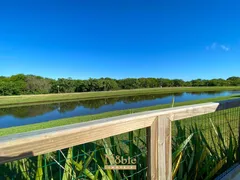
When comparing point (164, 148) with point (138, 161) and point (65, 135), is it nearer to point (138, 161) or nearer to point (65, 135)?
point (138, 161)

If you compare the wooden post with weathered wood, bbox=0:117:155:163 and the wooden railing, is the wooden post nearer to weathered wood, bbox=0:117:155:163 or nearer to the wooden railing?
the wooden railing

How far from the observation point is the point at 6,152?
0.64 m

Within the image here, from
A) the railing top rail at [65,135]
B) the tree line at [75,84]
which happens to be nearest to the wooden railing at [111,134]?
the railing top rail at [65,135]

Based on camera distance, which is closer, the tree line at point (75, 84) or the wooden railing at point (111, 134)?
the wooden railing at point (111, 134)

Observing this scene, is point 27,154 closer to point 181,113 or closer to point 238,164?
point 181,113

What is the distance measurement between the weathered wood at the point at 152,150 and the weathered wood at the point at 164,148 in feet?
0.09

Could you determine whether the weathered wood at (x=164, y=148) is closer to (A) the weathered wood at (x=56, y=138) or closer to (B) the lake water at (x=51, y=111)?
(A) the weathered wood at (x=56, y=138)

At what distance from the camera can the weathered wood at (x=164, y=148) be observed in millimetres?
1165

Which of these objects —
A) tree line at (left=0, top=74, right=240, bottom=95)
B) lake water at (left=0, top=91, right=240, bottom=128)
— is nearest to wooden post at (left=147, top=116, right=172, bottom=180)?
lake water at (left=0, top=91, right=240, bottom=128)

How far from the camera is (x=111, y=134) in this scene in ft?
3.11

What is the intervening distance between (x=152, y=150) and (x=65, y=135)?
1.97ft

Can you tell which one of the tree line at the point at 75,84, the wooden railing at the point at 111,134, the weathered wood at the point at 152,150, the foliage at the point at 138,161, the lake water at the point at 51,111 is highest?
the tree line at the point at 75,84

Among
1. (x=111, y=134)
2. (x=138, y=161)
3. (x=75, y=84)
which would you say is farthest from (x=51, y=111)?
(x=75, y=84)

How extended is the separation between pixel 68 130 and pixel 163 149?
689mm
